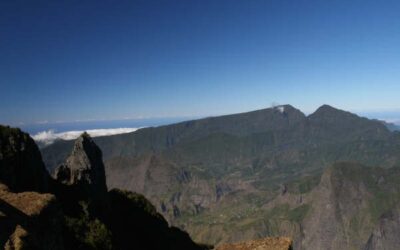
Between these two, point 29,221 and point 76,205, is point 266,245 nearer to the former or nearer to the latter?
point 29,221

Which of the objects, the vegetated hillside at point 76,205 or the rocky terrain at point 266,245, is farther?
the vegetated hillside at point 76,205

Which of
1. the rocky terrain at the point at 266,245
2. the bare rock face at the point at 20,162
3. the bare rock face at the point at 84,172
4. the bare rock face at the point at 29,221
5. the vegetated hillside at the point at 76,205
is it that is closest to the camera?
the rocky terrain at the point at 266,245

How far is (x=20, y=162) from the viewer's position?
67750 millimetres

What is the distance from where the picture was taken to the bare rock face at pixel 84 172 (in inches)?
2968

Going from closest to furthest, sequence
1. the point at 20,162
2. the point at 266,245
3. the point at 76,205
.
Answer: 1. the point at 266,245
2. the point at 20,162
3. the point at 76,205

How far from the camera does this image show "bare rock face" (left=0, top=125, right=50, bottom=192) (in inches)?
2547

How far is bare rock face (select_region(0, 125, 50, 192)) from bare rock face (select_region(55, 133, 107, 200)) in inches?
189

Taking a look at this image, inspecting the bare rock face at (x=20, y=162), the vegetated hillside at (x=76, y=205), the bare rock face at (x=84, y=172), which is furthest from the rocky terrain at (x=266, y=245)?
the bare rock face at (x=84, y=172)

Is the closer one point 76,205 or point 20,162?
point 20,162

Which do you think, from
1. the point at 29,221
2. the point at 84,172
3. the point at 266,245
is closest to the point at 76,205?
the point at 84,172

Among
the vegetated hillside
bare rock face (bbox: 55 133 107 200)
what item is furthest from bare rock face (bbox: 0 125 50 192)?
bare rock face (bbox: 55 133 107 200)

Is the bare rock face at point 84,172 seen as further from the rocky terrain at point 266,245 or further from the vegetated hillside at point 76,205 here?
the rocky terrain at point 266,245

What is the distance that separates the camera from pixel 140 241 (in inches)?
3076

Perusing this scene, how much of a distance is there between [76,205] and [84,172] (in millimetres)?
8817
